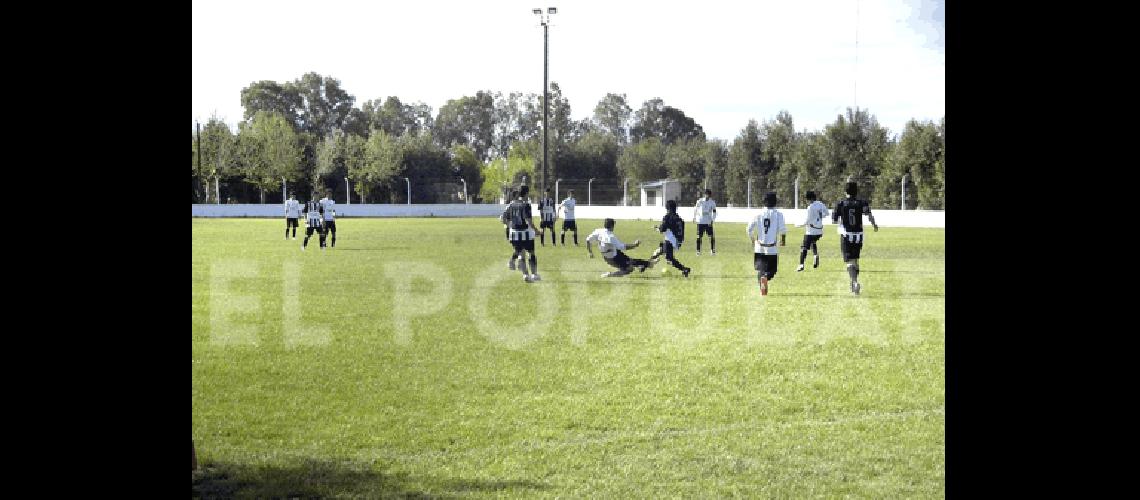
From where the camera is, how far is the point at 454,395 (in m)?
6.58

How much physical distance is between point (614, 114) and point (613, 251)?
69123 mm

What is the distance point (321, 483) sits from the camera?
454 centimetres

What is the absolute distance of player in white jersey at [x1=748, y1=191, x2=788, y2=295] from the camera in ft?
40.1

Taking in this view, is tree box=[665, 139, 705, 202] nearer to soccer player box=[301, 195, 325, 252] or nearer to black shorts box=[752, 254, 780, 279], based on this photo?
soccer player box=[301, 195, 325, 252]

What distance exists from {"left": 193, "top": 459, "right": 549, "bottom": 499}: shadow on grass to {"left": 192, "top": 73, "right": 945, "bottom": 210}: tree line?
2564 centimetres

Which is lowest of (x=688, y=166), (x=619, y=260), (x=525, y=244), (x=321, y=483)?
(x=321, y=483)

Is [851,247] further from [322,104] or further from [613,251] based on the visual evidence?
[322,104]

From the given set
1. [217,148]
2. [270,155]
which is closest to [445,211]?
[270,155]

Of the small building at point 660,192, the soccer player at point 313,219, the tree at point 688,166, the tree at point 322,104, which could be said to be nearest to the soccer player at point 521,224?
the soccer player at point 313,219
